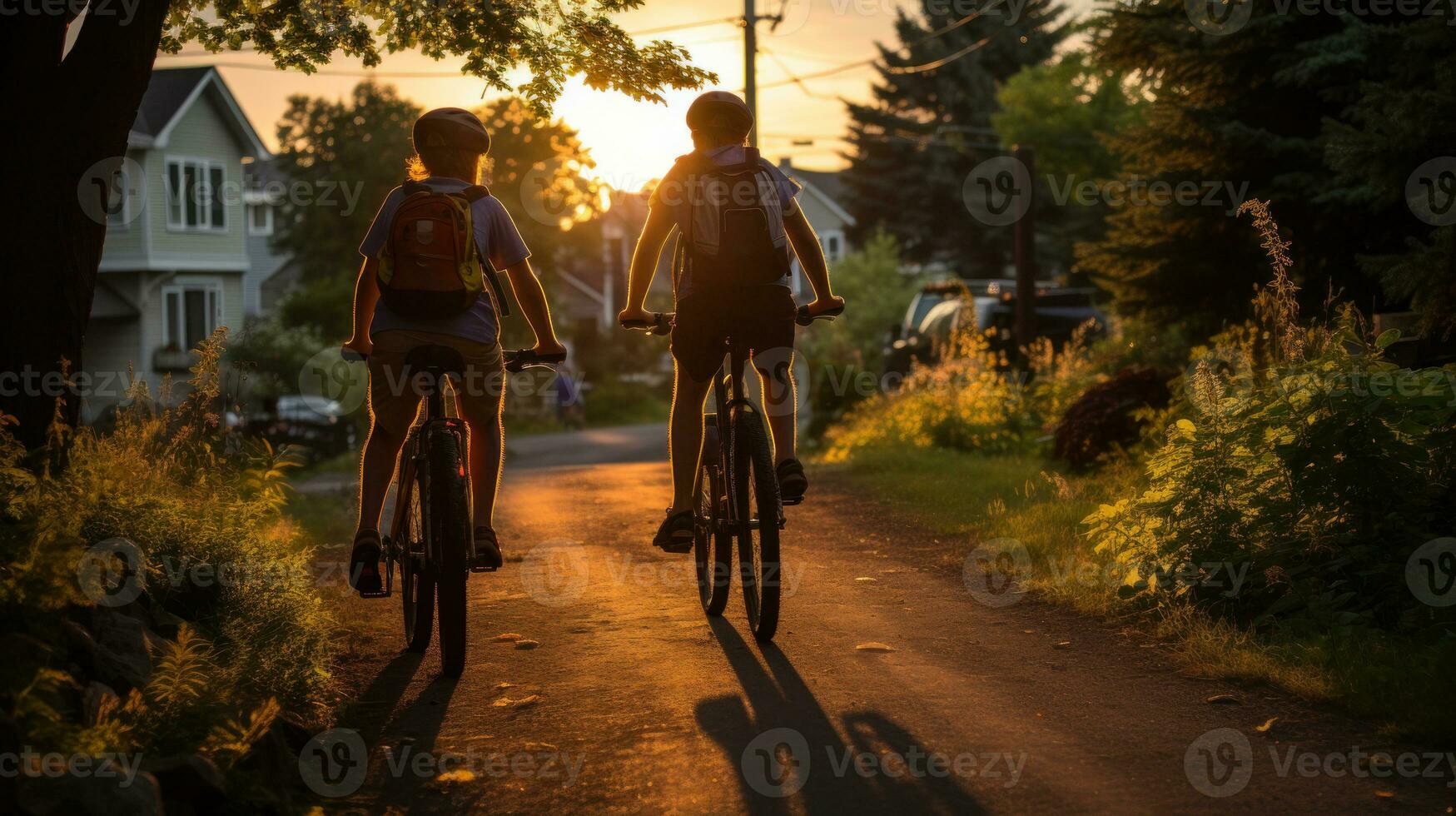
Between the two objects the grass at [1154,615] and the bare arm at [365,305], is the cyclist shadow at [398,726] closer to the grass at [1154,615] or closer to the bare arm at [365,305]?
the bare arm at [365,305]

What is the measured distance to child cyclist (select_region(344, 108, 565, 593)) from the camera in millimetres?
5047

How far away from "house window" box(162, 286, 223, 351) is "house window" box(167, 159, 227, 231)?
181 cm

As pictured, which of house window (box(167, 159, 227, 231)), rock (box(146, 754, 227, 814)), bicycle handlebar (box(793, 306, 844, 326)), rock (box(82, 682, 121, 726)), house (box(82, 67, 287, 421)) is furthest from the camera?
house window (box(167, 159, 227, 231))

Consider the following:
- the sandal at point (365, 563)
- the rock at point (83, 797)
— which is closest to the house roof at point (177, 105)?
the sandal at point (365, 563)

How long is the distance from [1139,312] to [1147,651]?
7.92 meters

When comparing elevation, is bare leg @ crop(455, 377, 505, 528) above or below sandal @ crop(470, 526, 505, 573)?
above

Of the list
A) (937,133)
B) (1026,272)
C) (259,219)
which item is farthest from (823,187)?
(1026,272)

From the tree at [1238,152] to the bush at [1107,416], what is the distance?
1288mm

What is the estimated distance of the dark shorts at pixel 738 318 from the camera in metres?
5.49

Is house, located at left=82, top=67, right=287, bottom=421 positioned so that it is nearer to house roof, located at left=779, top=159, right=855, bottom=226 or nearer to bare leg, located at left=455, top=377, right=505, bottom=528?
house roof, located at left=779, top=159, right=855, bottom=226

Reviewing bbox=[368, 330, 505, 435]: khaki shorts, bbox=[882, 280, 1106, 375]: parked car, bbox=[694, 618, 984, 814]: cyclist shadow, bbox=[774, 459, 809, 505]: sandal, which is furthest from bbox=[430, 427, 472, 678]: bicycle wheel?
bbox=[882, 280, 1106, 375]: parked car

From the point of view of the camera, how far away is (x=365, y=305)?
5.34 metres

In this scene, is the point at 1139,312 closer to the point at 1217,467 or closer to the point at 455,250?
the point at 1217,467

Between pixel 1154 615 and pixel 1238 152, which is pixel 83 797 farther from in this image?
pixel 1238 152
